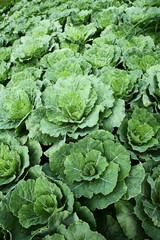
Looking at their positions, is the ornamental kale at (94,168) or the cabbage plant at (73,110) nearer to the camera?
the ornamental kale at (94,168)

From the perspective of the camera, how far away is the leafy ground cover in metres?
1.33

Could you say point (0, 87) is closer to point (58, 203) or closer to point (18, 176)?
point (18, 176)

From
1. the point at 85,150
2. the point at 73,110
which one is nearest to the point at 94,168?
the point at 85,150

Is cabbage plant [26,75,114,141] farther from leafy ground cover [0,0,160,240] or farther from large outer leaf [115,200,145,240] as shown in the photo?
large outer leaf [115,200,145,240]

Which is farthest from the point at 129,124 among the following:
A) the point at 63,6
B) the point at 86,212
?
the point at 63,6

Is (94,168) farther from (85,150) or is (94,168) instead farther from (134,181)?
(134,181)

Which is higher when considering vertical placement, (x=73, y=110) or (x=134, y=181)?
(x=73, y=110)

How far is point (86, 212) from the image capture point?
1.28 metres

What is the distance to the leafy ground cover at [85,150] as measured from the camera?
133cm

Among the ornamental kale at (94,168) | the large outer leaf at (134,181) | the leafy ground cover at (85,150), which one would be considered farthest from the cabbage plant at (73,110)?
the large outer leaf at (134,181)

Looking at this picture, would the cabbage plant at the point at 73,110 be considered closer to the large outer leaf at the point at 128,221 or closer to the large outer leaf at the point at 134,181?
the large outer leaf at the point at 134,181

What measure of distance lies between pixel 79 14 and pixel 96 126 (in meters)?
2.77

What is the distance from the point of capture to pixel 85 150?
5.16 feet

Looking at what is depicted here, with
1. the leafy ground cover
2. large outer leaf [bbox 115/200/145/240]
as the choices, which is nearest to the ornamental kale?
the leafy ground cover
